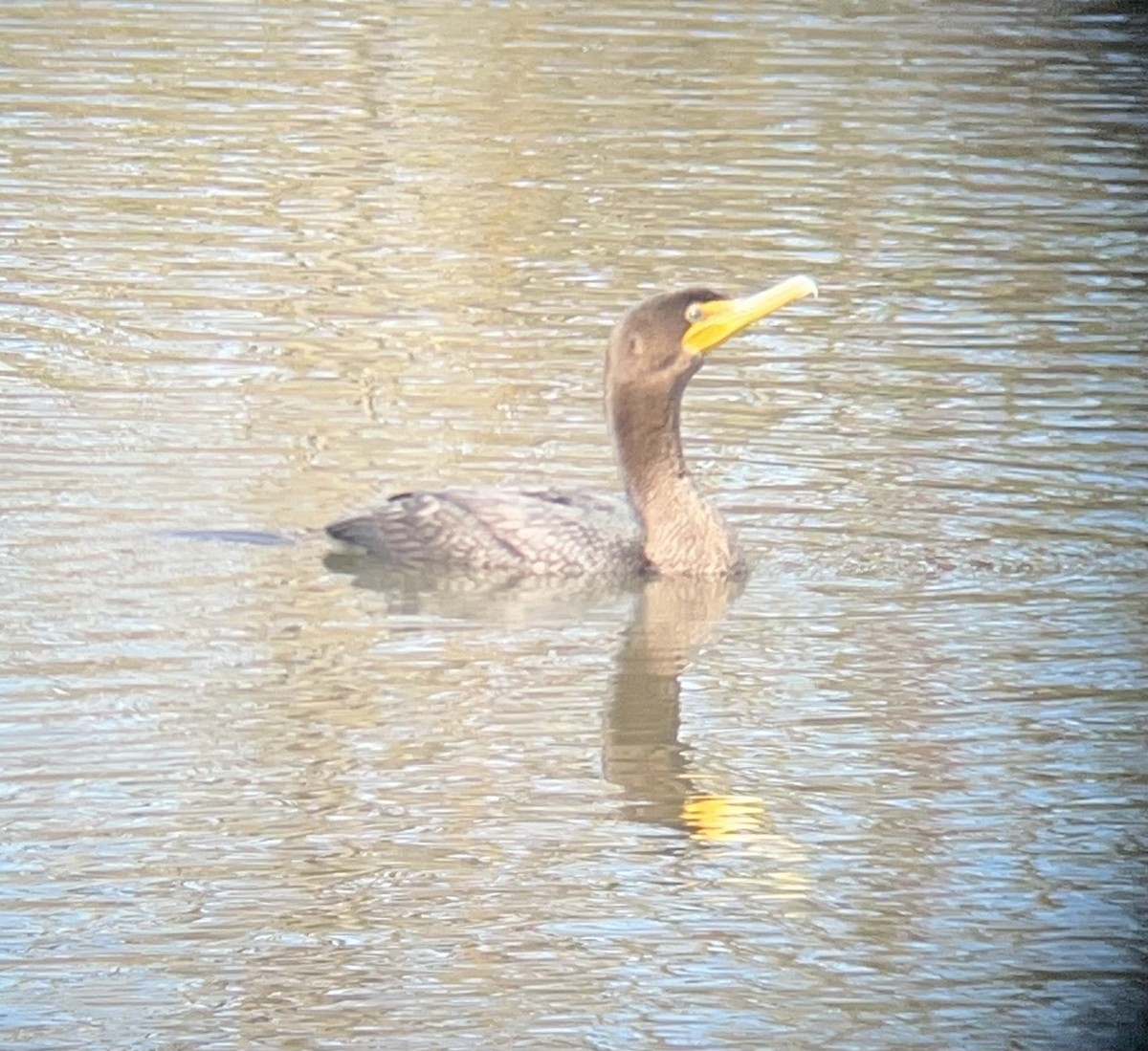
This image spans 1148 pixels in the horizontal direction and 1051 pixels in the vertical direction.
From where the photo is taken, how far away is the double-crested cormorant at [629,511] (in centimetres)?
955

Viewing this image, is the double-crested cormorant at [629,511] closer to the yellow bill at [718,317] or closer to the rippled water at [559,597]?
the yellow bill at [718,317]

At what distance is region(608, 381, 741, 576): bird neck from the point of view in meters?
9.62

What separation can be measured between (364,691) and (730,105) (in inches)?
397

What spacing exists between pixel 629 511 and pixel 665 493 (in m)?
0.18

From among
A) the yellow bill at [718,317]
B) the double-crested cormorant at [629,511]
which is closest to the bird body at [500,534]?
the double-crested cormorant at [629,511]

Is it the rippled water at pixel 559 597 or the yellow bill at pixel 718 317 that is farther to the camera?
the yellow bill at pixel 718 317

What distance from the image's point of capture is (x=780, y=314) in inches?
512

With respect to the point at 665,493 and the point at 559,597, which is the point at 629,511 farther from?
the point at 559,597

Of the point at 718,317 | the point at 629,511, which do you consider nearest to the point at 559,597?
the point at 629,511

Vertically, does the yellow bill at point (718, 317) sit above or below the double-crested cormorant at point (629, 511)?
above

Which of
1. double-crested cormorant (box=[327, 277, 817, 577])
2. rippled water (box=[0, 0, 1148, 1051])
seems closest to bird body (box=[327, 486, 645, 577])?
double-crested cormorant (box=[327, 277, 817, 577])

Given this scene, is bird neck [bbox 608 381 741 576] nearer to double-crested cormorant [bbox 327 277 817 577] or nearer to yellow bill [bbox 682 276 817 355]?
double-crested cormorant [bbox 327 277 817 577]

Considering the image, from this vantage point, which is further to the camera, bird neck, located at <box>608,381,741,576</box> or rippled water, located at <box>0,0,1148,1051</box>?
bird neck, located at <box>608,381,741,576</box>

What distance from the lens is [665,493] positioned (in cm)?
969
